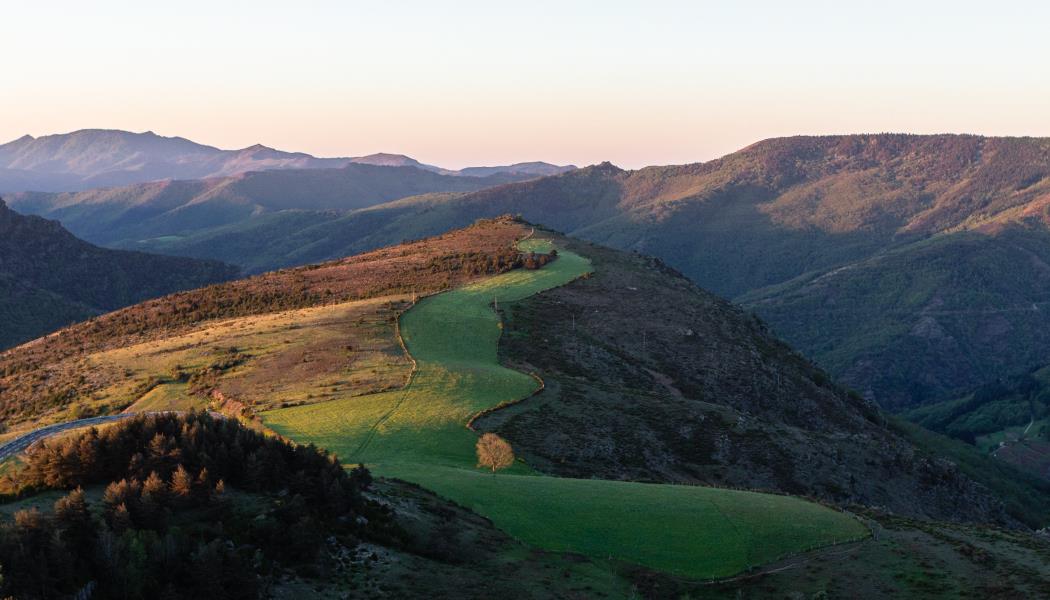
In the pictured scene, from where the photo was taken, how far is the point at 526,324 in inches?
2532

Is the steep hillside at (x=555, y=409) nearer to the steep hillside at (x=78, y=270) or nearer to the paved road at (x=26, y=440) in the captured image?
the paved road at (x=26, y=440)

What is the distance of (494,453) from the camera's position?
35531 millimetres

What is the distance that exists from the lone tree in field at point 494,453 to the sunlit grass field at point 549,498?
1.48ft

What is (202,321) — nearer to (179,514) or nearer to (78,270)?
(179,514)

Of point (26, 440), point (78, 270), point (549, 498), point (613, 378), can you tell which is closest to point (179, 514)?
point (549, 498)

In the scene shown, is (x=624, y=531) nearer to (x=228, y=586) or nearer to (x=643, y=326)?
(x=228, y=586)

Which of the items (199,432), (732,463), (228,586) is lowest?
(732,463)

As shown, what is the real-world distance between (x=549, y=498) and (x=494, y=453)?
7.70 metres

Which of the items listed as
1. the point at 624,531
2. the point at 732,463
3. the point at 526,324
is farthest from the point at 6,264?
the point at 624,531

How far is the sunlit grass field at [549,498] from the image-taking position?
25.3 meters

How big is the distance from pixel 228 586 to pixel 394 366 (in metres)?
32.1

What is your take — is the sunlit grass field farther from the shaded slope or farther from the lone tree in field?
the shaded slope

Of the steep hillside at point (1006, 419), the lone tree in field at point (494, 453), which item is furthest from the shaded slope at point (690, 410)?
the steep hillside at point (1006, 419)

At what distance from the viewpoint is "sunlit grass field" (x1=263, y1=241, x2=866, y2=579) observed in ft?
82.9
